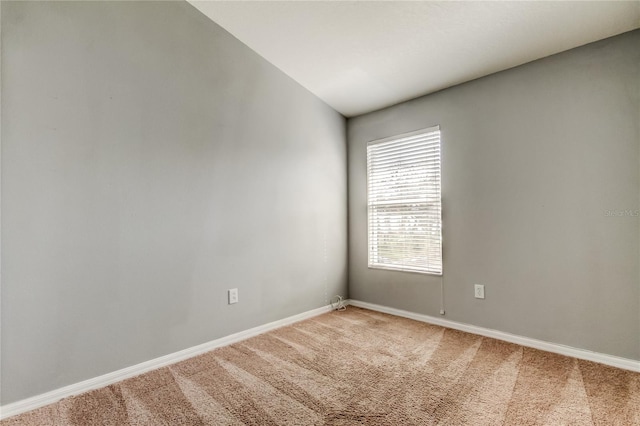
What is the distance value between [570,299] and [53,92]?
3.62m

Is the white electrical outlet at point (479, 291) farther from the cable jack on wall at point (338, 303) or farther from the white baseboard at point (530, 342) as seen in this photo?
the cable jack on wall at point (338, 303)

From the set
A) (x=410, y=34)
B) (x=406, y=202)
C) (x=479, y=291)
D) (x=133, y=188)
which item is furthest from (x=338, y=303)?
(x=410, y=34)

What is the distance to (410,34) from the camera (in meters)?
2.24

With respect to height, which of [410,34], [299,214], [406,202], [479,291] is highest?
[410,34]

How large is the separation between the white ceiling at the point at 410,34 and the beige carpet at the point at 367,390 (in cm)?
225

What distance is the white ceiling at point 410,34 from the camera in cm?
195

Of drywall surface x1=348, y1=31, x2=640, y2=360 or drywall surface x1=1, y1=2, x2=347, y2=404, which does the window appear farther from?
drywall surface x1=1, y1=2, x2=347, y2=404

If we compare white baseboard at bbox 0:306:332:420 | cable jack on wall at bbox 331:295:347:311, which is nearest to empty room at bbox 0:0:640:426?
white baseboard at bbox 0:306:332:420

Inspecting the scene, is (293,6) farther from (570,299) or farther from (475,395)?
(570,299)

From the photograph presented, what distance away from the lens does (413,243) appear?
3080 mm

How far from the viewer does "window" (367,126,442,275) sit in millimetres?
2939

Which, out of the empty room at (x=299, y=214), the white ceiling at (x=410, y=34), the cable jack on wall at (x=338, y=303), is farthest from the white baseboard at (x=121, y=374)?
the white ceiling at (x=410, y=34)

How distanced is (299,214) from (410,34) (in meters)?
1.81

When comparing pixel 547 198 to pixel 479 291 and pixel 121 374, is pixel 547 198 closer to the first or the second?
pixel 479 291
